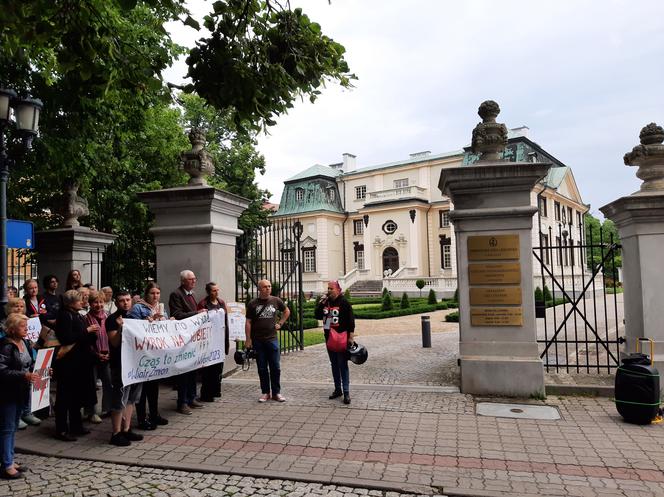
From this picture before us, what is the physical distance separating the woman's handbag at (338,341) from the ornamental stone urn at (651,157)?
16.1 feet

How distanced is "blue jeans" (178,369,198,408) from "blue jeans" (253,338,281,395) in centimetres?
94

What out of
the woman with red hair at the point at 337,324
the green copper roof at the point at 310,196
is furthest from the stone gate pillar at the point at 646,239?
the green copper roof at the point at 310,196

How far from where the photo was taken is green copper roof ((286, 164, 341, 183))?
5803 cm

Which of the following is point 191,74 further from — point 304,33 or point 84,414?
point 84,414

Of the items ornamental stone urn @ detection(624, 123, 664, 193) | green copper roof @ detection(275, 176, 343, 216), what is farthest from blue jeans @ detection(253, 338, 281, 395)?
green copper roof @ detection(275, 176, 343, 216)

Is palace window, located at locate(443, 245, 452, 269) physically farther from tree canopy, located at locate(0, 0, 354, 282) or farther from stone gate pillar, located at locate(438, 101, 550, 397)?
stone gate pillar, located at locate(438, 101, 550, 397)

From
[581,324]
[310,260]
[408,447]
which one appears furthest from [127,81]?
[310,260]

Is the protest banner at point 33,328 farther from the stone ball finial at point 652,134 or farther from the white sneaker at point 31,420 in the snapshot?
the stone ball finial at point 652,134

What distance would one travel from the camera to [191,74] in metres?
5.54

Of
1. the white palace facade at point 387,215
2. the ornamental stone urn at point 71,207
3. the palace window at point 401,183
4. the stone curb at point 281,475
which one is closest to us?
the stone curb at point 281,475

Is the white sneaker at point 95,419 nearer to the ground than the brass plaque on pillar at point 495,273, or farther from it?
nearer to the ground

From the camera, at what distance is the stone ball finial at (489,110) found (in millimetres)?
7656

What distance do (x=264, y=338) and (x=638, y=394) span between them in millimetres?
4776

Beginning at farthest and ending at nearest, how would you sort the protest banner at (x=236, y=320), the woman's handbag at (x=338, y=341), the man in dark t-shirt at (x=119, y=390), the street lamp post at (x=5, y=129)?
the protest banner at (x=236, y=320)
the woman's handbag at (x=338, y=341)
the street lamp post at (x=5, y=129)
the man in dark t-shirt at (x=119, y=390)
